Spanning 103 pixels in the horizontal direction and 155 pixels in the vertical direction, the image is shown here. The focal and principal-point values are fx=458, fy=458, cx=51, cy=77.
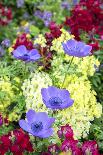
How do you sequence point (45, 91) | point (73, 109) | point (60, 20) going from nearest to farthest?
point (45, 91) → point (73, 109) → point (60, 20)

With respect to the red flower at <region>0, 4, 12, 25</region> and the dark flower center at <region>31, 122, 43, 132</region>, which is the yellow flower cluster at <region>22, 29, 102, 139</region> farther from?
the red flower at <region>0, 4, 12, 25</region>

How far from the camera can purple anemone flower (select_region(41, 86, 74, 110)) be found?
2066 mm

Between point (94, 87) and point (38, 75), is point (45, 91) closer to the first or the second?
point (38, 75)

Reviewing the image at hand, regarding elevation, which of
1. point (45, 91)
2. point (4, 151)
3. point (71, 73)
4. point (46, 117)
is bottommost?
point (4, 151)

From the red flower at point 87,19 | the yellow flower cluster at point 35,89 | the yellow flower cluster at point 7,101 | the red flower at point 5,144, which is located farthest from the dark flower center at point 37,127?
the red flower at point 87,19

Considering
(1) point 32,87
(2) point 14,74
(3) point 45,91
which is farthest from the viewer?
(2) point 14,74

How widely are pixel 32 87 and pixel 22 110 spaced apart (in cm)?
17

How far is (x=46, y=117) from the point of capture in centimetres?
201

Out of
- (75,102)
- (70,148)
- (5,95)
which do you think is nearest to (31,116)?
(70,148)

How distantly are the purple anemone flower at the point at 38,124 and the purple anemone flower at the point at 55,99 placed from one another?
0.23 ft

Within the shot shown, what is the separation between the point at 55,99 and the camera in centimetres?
209

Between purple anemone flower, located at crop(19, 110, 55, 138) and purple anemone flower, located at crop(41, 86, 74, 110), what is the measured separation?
0.07 metres

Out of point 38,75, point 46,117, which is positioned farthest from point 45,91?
point 38,75

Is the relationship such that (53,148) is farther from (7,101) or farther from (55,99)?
(7,101)
